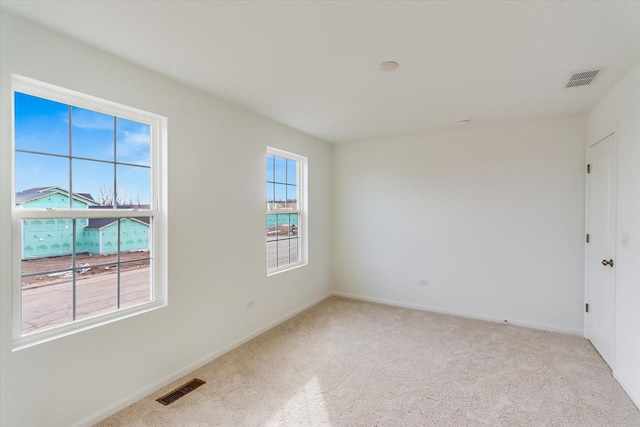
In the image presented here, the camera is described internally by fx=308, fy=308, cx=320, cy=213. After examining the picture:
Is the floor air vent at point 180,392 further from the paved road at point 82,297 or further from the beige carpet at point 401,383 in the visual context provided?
the paved road at point 82,297

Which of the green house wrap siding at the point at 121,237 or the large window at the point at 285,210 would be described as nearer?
the green house wrap siding at the point at 121,237

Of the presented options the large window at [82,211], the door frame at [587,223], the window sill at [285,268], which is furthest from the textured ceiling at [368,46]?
the window sill at [285,268]

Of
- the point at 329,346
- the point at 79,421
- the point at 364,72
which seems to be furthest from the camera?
the point at 329,346

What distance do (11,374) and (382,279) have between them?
403cm

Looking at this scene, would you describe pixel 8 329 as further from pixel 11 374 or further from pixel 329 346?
pixel 329 346

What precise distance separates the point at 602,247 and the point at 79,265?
4491 millimetres

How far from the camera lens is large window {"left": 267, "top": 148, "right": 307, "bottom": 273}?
393 cm

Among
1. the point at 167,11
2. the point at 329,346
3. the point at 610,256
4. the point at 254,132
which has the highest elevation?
the point at 167,11

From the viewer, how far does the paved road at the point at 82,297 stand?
190 cm

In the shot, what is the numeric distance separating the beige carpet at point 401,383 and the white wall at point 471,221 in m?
0.51

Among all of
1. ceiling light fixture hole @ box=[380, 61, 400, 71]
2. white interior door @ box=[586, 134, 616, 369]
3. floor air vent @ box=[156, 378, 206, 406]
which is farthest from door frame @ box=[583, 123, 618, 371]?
floor air vent @ box=[156, 378, 206, 406]

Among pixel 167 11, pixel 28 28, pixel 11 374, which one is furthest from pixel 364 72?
pixel 11 374

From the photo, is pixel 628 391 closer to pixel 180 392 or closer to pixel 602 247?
pixel 602 247

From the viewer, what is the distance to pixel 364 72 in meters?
2.46
